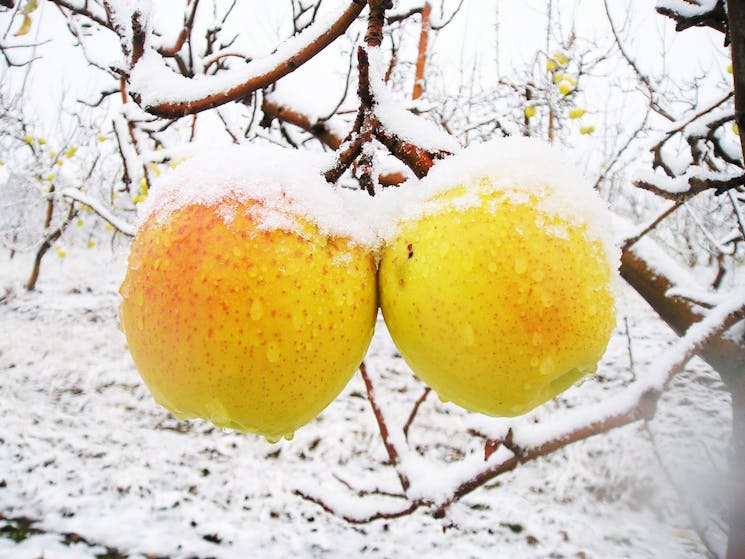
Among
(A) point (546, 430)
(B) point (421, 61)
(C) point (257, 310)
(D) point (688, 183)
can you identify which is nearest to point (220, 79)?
(C) point (257, 310)

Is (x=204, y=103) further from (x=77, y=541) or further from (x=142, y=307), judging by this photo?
(x=77, y=541)

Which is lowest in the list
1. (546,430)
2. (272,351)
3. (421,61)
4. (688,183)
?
(546,430)

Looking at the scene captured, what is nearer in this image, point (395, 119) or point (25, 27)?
point (395, 119)

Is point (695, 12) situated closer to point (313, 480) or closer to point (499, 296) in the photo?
point (499, 296)

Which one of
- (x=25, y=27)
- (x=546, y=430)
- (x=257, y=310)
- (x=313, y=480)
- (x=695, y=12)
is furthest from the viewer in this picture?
(x=313, y=480)

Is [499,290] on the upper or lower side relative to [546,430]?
upper

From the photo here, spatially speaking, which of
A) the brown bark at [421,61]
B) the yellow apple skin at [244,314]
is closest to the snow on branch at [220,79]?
the yellow apple skin at [244,314]

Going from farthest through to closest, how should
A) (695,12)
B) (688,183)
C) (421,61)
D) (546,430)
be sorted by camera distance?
(421,61) < (546,430) < (688,183) < (695,12)
